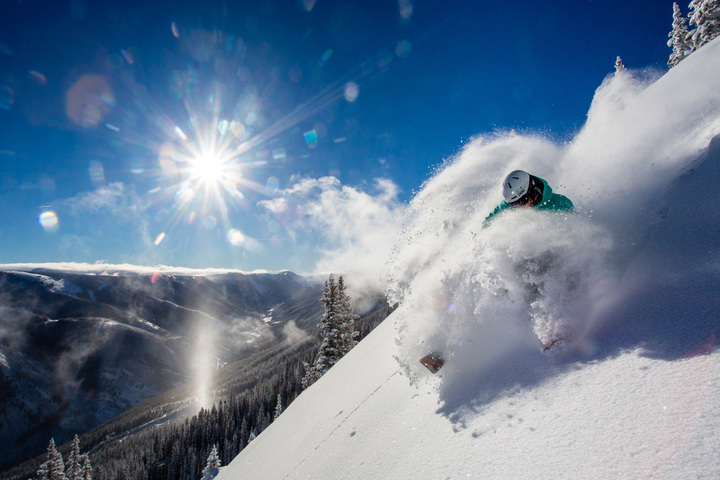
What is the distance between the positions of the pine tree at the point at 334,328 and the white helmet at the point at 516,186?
1937cm

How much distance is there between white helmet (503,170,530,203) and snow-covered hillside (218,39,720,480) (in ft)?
1.35

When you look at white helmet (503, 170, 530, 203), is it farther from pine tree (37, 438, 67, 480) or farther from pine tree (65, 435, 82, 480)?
pine tree (65, 435, 82, 480)

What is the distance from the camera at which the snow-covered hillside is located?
2912mm

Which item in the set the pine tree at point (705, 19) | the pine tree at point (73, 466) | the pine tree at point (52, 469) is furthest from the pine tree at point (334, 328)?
the pine tree at point (73, 466)

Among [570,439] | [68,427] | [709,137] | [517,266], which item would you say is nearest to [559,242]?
[517,266]

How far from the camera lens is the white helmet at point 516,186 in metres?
5.68

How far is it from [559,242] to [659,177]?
2943 millimetres

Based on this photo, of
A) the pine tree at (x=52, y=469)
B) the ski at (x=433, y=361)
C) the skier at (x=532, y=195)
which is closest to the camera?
the skier at (x=532, y=195)

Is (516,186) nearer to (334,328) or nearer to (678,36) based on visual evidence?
(334,328)

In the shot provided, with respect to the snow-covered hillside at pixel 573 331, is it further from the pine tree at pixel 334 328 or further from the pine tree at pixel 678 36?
the pine tree at pixel 678 36

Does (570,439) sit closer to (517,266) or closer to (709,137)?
(517,266)

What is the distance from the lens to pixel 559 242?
5250 millimetres

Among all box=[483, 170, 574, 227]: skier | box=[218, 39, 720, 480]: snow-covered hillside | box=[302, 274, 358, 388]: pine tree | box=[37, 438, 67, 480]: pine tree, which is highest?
box=[37, 438, 67, 480]: pine tree

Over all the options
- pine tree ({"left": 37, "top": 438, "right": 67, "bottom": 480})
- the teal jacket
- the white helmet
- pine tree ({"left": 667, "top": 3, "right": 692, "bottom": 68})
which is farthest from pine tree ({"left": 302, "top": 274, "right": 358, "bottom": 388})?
pine tree ({"left": 37, "top": 438, "right": 67, "bottom": 480})
